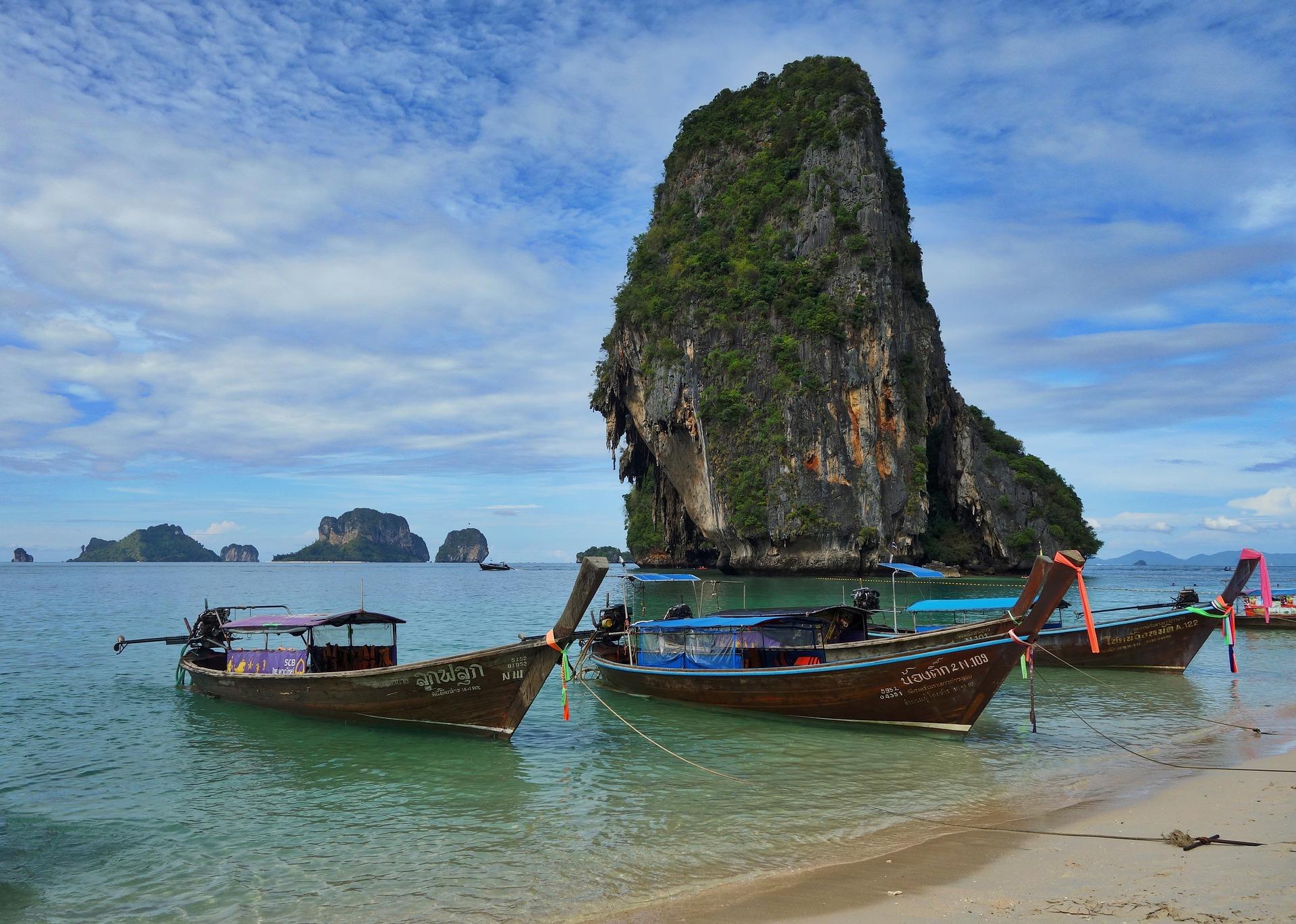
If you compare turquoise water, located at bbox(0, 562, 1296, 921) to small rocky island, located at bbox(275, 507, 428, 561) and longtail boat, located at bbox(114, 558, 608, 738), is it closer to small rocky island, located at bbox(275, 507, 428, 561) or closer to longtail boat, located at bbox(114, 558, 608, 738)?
longtail boat, located at bbox(114, 558, 608, 738)

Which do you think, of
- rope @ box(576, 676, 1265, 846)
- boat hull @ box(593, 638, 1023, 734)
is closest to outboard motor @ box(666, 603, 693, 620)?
boat hull @ box(593, 638, 1023, 734)

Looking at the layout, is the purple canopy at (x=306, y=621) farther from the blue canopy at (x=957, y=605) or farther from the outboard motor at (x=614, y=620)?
the blue canopy at (x=957, y=605)

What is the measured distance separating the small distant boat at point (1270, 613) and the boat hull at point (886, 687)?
21.1 meters

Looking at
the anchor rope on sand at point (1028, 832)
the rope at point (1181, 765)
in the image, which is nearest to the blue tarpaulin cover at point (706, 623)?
the anchor rope on sand at point (1028, 832)

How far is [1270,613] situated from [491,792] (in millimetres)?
28631

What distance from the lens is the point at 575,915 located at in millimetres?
6410

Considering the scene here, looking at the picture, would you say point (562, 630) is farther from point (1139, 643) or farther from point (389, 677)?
point (1139, 643)

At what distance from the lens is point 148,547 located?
18112 cm

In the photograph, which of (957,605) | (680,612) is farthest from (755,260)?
(957,605)

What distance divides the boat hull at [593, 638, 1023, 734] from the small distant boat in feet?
69.4

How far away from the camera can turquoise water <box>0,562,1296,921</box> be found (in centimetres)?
716

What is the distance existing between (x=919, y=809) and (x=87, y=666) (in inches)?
843

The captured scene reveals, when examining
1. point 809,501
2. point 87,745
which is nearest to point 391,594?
point 809,501

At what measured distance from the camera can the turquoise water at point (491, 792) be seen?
7156mm
